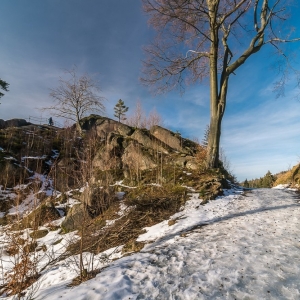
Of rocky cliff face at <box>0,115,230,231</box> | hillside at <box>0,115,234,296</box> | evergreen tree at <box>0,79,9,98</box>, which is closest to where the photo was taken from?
hillside at <box>0,115,234,296</box>

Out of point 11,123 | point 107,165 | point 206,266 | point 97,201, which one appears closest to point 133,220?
point 97,201

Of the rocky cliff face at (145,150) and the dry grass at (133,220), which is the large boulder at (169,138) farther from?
the dry grass at (133,220)

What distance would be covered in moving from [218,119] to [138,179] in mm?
4166

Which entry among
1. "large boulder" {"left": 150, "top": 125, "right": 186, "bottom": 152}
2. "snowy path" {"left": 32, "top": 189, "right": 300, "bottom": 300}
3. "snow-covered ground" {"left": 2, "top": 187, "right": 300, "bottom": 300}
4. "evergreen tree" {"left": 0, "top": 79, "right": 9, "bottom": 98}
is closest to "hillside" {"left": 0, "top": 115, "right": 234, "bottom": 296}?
"large boulder" {"left": 150, "top": 125, "right": 186, "bottom": 152}

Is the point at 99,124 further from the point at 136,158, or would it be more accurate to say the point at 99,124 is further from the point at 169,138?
the point at 136,158

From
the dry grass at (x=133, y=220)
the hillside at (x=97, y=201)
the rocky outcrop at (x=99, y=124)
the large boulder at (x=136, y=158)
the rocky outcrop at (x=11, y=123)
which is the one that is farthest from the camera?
the rocky outcrop at (x=11, y=123)

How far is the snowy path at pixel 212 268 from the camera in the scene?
7.23ft

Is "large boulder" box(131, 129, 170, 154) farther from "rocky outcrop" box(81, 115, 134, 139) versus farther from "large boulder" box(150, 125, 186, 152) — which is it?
"rocky outcrop" box(81, 115, 134, 139)

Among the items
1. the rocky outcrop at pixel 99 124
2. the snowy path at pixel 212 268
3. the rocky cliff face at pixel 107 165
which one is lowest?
the snowy path at pixel 212 268

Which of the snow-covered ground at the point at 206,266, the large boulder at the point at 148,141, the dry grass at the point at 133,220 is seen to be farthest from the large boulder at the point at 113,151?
the snow-covered ground at the point at 206,266

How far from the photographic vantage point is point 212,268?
262 centimetres

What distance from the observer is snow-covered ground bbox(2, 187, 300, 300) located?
2221 millimetres

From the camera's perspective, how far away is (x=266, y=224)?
13.5 feet

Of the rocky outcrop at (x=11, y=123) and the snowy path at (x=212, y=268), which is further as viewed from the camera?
the rocky outcrop at (x=11, y=123)
